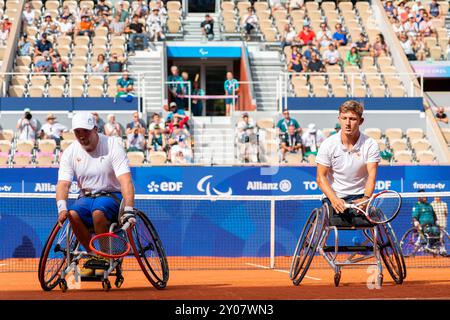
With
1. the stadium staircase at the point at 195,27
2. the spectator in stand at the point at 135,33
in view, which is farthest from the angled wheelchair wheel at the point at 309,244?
the stadium staircase at the point at 195,27

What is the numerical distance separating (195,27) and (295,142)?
8922 millimetres

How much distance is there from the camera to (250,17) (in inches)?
1212

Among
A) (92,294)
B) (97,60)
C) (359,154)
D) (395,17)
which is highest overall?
(395,17)

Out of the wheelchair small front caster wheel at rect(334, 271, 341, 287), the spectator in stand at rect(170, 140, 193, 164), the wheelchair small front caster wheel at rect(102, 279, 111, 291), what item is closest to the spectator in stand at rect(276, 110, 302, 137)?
the spectator in stand at rect(170, 140, 193, 164)

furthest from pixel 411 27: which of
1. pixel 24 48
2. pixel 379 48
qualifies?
pixel 24 48

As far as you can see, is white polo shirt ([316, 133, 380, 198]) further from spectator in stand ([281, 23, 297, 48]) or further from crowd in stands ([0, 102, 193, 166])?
spectator in stand ([281, 23, 297, 48])

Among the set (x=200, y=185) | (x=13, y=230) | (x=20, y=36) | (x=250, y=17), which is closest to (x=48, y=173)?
(x=13, y=230)

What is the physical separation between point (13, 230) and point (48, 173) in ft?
5.03

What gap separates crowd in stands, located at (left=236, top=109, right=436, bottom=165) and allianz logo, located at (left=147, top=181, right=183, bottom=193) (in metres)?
2.99

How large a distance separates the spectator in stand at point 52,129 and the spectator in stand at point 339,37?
945cm

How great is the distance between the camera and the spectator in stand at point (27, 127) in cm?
2367

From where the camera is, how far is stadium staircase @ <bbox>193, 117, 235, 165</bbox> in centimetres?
2405
